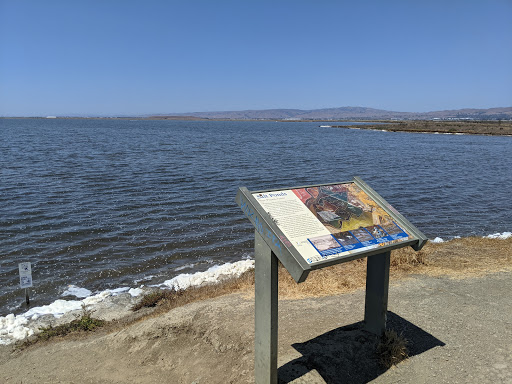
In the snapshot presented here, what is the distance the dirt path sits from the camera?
4621 millimetres

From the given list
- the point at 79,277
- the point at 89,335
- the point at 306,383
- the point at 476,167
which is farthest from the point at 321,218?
the point at 476,167

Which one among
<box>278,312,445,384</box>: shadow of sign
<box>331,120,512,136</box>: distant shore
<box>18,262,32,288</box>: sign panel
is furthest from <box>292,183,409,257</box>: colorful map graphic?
<box>331,120,512,136</box>: distant shore

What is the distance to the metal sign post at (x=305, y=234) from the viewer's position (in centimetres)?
353

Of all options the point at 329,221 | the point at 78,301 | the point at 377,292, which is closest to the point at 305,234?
the point at 329,221

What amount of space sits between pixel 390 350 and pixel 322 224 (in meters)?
2.03

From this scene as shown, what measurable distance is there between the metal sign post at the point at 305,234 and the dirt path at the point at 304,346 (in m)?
0.99

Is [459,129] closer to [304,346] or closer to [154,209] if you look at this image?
[154,209]

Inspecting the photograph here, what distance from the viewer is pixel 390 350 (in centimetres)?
476

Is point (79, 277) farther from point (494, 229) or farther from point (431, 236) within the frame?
point (494, 229)

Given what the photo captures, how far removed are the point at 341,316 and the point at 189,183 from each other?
53.6 feet

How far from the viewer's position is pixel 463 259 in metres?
9.05

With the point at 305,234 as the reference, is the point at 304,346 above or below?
below

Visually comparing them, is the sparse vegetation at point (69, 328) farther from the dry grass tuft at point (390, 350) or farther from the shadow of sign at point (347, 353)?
the dry grass tuft at point (390, 350)

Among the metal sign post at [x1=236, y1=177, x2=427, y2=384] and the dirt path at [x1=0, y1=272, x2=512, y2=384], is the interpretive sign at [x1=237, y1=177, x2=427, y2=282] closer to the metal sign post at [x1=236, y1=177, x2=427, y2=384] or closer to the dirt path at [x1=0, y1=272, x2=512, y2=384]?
the metal sign post at [x1=236, y1=177, x2=427, y2=384]
